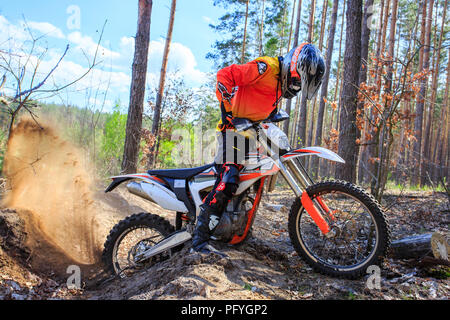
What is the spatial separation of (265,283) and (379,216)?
3.81 feet

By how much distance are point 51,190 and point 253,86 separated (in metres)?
3.66

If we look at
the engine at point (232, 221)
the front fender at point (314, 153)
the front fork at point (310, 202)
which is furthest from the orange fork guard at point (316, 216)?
the engine at point (232, 221)

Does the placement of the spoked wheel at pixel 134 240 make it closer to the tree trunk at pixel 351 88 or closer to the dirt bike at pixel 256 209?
the dirt bike at pixel 256 209

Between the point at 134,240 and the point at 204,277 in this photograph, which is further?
the point at 134,240

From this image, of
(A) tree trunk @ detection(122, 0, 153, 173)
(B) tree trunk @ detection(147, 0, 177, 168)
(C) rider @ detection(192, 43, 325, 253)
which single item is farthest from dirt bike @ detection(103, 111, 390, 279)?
(B) tree trunk @ detection(147, 0, 177, 168)

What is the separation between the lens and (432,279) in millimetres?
2971

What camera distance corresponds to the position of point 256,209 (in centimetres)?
337

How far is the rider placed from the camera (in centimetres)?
320

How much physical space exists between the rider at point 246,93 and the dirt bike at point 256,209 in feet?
0.47

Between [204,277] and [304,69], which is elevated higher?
[304,69]

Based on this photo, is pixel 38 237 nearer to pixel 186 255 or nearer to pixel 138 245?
pixel 138 245

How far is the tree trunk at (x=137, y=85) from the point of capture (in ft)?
27.8

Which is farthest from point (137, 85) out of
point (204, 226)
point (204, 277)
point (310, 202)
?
point (204, 277)

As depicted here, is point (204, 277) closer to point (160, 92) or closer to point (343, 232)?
point (343, 232)
